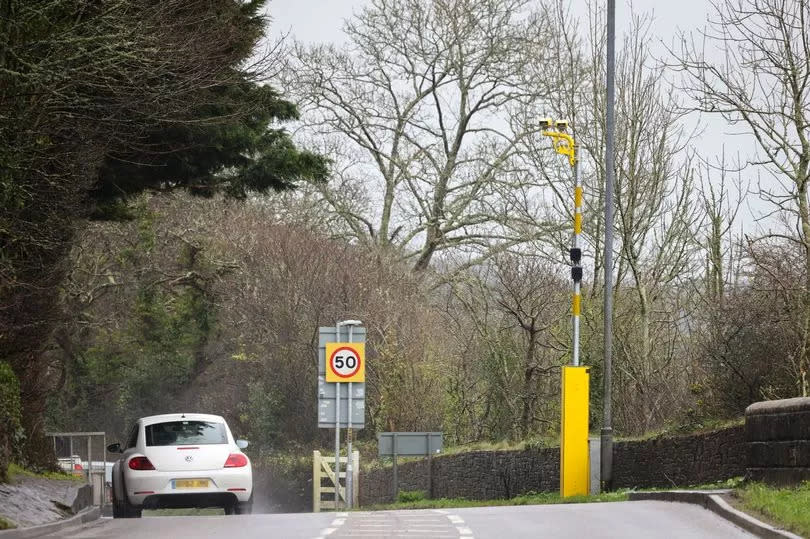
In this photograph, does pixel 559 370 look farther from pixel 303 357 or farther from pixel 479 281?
pixel 303 357

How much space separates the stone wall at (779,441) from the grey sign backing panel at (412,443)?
18778 millimetres

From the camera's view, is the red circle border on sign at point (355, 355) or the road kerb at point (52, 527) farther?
the red circle border on sign at point (355, 355)

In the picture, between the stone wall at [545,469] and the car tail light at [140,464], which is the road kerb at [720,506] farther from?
the car tail light at [140,464]

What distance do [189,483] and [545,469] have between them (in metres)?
11.0

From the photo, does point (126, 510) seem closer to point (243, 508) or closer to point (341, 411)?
point (243, 508)

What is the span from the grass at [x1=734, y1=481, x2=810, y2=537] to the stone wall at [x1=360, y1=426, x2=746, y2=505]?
3402mm

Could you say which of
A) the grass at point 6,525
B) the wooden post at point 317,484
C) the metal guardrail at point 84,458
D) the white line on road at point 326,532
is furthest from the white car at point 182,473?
the wooden post at point 317,484

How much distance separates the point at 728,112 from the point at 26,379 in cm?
1351

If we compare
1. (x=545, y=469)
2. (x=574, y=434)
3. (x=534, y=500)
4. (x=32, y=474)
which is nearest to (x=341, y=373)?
(x=545, y=469)

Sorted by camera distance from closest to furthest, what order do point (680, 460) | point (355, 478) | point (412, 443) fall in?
point (680, 460) → point (412, 443) → point (355, 478)

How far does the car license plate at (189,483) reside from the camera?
836 inches

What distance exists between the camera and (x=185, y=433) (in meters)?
21.9

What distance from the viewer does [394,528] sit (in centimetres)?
1677

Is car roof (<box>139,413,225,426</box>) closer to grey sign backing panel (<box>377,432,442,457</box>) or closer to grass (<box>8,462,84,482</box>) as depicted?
grass (<box>8,462,84,482</box>)
